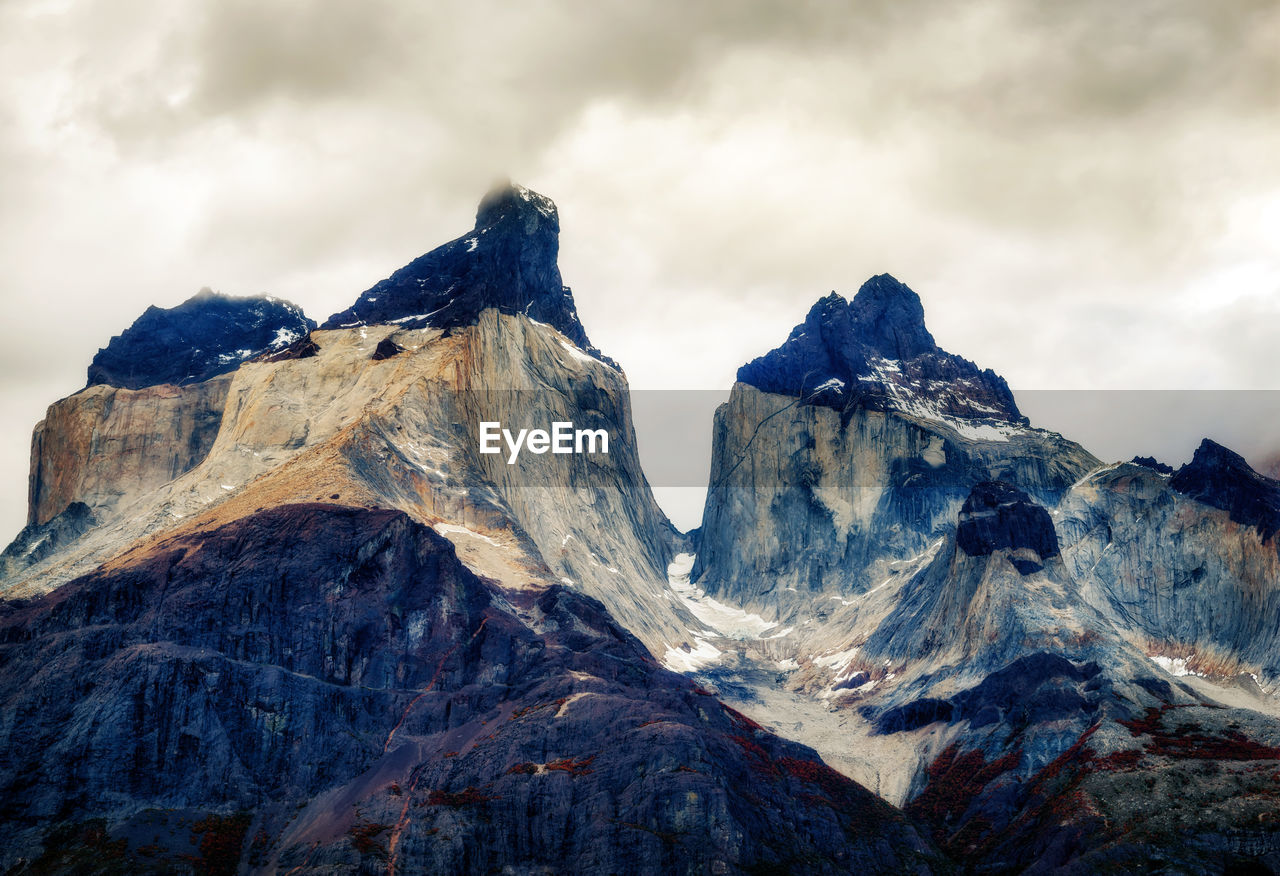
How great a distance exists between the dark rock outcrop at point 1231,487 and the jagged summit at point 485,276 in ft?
290

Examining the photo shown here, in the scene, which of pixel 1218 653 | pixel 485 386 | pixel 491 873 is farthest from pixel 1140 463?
pixel 491 873

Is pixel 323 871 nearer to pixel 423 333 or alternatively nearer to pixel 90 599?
pixel 90 599

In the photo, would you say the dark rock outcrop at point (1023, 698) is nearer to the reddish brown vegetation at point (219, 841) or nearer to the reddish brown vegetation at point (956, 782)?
the reddish brown vegetation at point (956, 782)

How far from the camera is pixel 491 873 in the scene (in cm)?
8512

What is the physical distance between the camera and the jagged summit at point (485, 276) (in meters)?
174

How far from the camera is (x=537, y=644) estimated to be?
362 feet

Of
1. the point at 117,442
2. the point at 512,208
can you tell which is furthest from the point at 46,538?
the point at 512,208

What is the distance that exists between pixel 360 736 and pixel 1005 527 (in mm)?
78809

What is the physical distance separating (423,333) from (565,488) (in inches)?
1077

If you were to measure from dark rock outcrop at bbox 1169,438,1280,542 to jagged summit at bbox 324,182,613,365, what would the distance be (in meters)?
88.3

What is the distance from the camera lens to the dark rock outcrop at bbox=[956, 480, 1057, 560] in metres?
145

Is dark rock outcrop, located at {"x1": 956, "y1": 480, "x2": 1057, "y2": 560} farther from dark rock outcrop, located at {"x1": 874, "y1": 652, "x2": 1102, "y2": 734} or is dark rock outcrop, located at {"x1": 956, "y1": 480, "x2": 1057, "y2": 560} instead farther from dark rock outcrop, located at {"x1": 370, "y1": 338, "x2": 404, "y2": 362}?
dark rock outcrop, located at {"x1": 370, "y1": 338, "x2": 404, "y2": 362}

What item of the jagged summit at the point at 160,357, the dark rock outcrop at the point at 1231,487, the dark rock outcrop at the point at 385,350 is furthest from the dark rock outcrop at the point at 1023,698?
the jagged summit at the point at 160,357

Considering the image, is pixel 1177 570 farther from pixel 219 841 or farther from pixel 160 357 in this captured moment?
pixel 160 357
